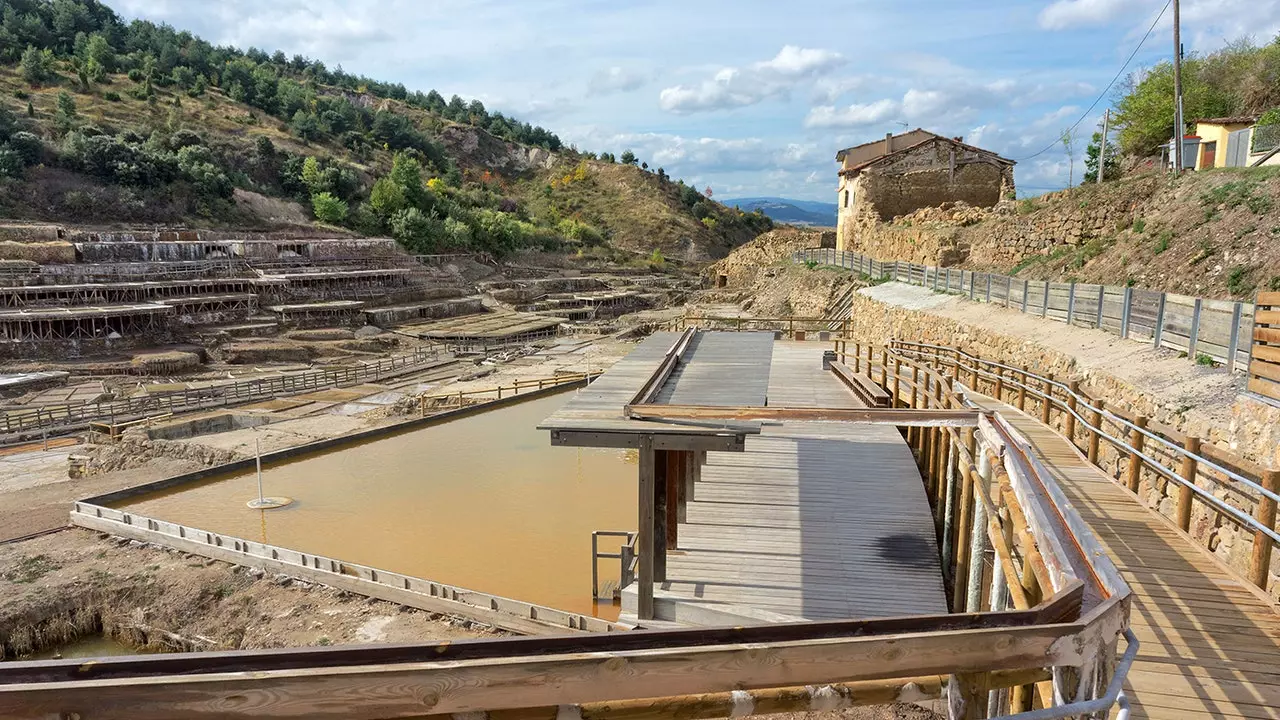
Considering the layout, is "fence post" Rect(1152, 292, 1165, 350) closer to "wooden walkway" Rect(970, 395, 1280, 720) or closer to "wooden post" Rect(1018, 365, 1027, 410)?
"wooden post" Rect(1018, 365, 1027, 410)

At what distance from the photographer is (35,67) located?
72.1m

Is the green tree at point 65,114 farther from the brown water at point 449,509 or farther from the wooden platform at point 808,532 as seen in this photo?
the wooden platform at point 808,532

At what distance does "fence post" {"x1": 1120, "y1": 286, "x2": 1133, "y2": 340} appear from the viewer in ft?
42.3

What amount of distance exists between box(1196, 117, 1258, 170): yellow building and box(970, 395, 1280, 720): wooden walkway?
78.8 ft

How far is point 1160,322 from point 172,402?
30.2m

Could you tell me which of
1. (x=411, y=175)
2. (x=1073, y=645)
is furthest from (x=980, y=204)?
(x=411, y=175)

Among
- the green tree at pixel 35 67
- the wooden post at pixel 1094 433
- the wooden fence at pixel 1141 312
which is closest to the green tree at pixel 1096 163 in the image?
the wooden fence at pixel 1141 312

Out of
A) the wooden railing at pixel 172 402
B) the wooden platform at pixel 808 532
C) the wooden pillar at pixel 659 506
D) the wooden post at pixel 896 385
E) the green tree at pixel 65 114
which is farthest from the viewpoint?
the green tree at pixel 65 114

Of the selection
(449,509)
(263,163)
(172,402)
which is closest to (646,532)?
(449,509)

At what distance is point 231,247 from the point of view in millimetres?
49188

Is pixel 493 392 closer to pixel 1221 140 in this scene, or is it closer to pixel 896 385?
pixel 896 385

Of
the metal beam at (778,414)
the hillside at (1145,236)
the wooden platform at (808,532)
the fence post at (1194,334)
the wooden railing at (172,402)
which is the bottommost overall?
the wooden railing at (172,402)

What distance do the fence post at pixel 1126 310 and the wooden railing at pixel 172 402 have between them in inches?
1125

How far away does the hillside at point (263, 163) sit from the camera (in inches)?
2217
